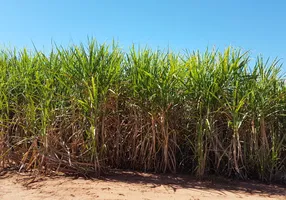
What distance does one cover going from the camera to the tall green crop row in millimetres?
4789

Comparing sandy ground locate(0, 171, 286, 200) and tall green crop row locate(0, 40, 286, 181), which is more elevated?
tall green crop row locate(0, 40, 286, 181)

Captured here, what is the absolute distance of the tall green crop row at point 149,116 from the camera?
4.79 m

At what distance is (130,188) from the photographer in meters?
4.26

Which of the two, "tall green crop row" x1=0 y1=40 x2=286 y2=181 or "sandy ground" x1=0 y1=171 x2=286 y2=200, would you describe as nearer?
"sandy ground" x1=0 y1=171 x2=286 y2=200

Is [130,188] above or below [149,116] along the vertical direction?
below

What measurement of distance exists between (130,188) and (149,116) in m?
1.10

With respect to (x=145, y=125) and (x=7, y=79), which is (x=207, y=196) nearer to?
(x=145, y=125)

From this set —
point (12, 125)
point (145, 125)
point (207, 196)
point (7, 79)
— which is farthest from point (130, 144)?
point (7, 79)

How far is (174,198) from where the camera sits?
13.1ft

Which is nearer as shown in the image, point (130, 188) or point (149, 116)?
point (130, 188)

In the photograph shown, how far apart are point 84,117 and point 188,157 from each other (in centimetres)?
162

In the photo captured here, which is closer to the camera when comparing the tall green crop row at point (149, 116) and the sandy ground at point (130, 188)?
the sandy ground at point (130, 188)

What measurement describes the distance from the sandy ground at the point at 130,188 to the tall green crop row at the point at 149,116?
231 mm

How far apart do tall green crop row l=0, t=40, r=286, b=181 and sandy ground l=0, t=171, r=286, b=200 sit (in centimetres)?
23
